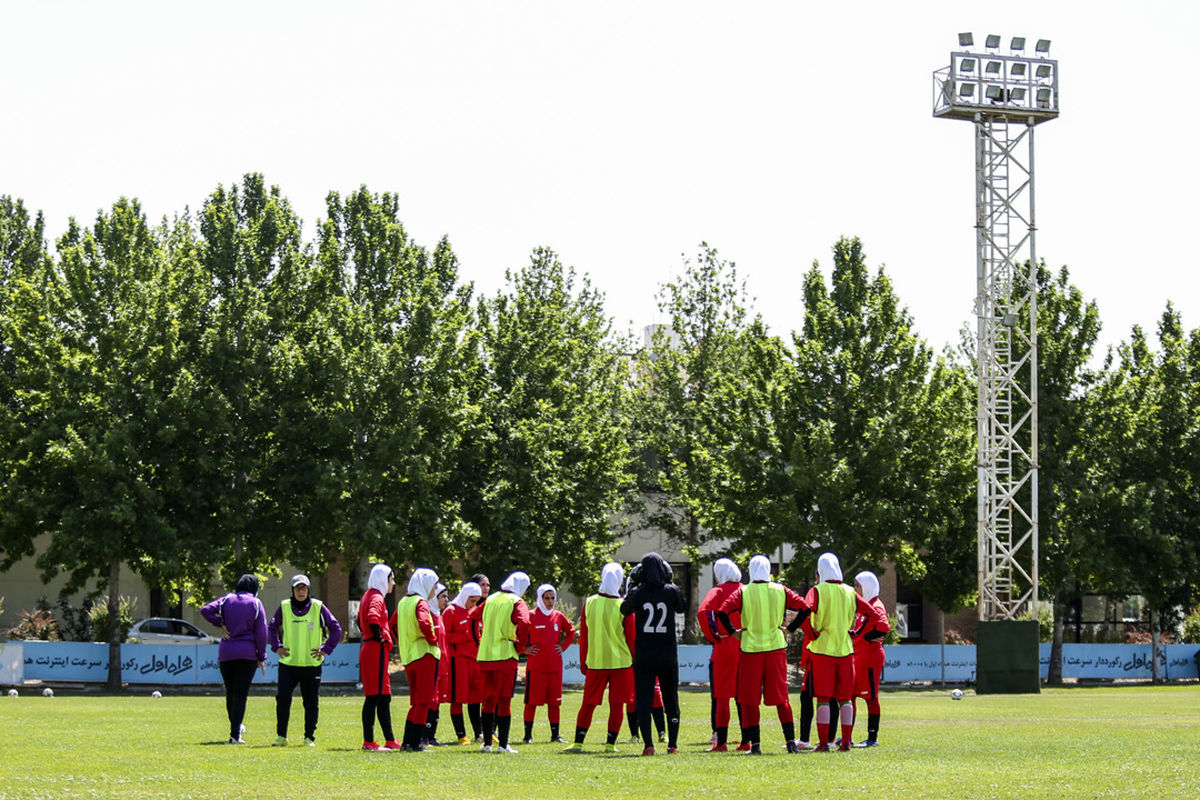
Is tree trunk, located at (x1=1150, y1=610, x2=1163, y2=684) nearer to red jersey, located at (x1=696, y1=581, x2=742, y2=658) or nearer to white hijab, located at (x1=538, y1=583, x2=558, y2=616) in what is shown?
white hijab, located at (x1=538, y1=583, x2=558, y2=616)

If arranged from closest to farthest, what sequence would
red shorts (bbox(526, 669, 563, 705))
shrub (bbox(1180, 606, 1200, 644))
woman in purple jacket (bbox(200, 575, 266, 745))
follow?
1. woman in purple jacket (bbox(200, 575, 266, 745))
2. red shorts (bbox(526, 669, 563, 705))
3. shrub (bbox(1180, 606, 1200, 644))

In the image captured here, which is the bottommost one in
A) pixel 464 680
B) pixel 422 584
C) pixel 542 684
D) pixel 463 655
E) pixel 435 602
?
pixel 542 684

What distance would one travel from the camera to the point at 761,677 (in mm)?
16203

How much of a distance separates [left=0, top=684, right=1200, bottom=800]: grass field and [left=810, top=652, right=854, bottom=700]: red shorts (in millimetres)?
691

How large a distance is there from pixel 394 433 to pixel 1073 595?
78.2ft

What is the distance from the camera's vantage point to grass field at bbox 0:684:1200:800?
39.6ft

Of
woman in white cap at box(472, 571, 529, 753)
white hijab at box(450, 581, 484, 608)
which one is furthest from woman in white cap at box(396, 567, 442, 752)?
white hijab at box(450, 581, 484, 608)

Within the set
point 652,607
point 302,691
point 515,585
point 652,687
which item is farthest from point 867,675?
point 302,691

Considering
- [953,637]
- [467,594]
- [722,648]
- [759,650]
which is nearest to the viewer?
[759,650]

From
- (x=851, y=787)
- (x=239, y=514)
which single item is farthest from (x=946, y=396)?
(x=851, y=787)

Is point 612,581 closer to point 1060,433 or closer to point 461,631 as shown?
point 461,631

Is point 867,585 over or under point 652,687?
over

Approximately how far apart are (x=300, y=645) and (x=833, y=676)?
5.69 meters

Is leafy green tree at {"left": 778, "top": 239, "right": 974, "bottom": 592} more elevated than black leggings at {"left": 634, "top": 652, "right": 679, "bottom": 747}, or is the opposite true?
leafy green tree at {"left": 778, "top": 239, "right": 974, "bottom": 592}
